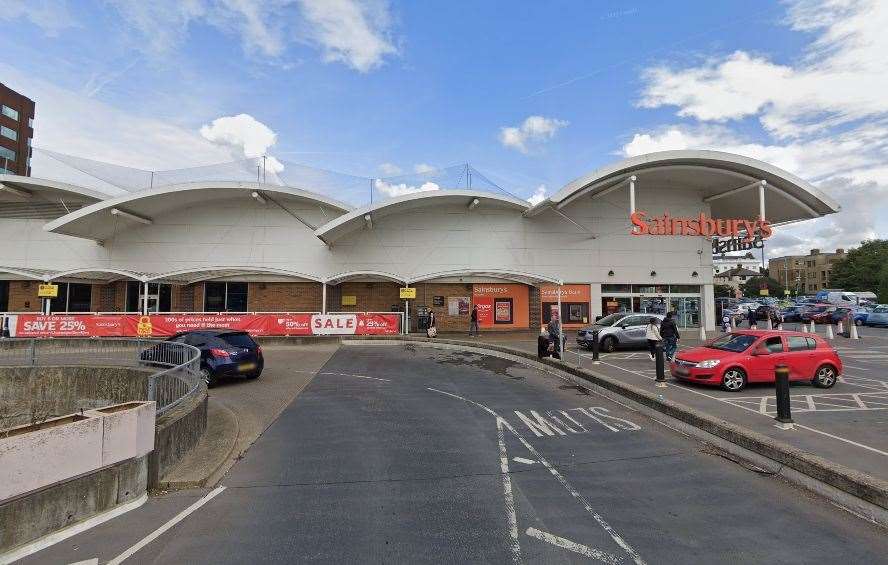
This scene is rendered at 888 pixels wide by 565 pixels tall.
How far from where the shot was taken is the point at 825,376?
10.6m

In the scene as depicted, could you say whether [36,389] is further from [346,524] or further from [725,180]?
[725,180]

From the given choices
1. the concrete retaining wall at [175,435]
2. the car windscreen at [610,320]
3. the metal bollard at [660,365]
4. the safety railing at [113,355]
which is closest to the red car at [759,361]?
the metal bollard at [660,365]

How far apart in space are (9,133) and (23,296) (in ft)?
168

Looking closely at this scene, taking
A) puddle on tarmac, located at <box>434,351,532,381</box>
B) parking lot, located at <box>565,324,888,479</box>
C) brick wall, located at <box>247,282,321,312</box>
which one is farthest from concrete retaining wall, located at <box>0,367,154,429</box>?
parking lot, located at <box>565,324,888,479</box>

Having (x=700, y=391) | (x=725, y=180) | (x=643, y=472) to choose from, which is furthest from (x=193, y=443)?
(x=725, y=180)

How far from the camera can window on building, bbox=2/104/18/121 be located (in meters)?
58.0

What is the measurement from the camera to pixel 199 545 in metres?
4.05

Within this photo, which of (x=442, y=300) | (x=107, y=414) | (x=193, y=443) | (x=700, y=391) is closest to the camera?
(x=107, y=414)

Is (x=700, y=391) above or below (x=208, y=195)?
below

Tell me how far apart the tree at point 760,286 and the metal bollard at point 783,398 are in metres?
106

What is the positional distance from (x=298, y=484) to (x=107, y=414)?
85.6 inches

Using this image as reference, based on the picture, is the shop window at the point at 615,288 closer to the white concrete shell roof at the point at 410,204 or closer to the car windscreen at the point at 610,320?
the white concrete shell roof at the point at 410,204

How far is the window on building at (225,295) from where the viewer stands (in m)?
26.0

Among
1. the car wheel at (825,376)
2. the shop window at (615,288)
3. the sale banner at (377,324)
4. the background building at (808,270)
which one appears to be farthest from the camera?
the background building at (808,270)
